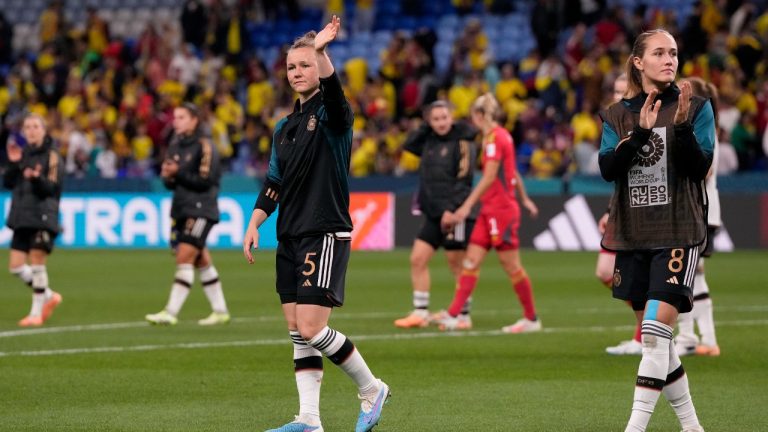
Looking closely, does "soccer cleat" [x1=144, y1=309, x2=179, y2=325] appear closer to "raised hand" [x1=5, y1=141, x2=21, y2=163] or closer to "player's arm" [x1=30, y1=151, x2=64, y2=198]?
"player's arm" [x1=30, y1=151, x2=64, y2=198]

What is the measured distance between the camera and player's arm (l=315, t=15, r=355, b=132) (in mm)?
7137

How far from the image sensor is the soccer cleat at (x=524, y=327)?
1338 cm

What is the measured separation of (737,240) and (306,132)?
17771 millimetres

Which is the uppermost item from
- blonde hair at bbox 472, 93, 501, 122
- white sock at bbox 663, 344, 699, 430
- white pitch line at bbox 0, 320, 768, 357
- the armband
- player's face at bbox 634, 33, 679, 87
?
player's face at bbox 634, 33, 679, 87

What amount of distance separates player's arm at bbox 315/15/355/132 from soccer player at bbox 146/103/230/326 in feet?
21.3

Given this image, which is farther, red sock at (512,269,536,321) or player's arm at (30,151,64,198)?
player's arm at (30,151,64,198)

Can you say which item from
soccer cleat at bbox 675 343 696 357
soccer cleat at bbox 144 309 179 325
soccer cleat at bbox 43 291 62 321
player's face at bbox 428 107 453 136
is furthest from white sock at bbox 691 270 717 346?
soccer cleat at bbox 43 291 62 321

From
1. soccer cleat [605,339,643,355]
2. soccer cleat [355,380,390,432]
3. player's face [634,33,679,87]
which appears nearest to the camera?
player's face [634,33,679,87]

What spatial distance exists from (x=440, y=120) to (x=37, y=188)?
166 inches

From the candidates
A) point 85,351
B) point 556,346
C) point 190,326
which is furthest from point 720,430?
point 190,326

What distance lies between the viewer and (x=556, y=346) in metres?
12.2

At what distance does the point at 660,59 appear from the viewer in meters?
7.27

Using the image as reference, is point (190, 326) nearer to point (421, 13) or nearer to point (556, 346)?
point (556, 346)

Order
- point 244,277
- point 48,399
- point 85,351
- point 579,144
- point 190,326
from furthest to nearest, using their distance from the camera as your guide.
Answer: point 579,144 → point 244,277 → point 190,326 → point 85,351 → point 48,399
